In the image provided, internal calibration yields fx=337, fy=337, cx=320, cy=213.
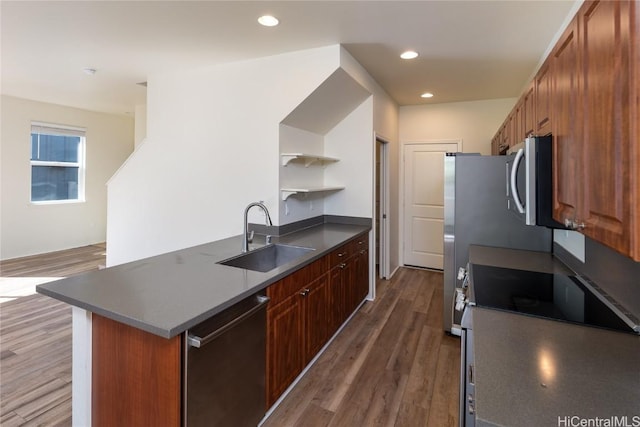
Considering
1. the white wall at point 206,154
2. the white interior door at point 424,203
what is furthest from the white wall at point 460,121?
the white wall at point 206,154

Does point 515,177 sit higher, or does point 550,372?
point 515,177

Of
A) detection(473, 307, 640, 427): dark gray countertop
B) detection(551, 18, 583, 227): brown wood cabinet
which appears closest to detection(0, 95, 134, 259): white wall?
detection(473, 307, 640, 427): dark gray countertop

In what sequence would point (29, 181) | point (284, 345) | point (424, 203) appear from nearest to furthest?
point (284, 345), point (424, 203), point (29, 181)

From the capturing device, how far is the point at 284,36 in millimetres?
2715

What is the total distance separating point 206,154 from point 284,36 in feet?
4.88

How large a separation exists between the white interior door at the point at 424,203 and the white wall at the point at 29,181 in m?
5.75

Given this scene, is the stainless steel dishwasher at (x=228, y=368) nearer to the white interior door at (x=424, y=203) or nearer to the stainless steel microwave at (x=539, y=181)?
the stainless steel microwave at (x=539, y=181)

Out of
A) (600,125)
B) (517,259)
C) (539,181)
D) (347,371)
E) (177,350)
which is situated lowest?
(347,371)

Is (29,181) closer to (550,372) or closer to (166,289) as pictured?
(166,289)

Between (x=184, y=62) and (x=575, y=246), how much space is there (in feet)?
12.0

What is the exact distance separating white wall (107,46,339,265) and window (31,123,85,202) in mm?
2623

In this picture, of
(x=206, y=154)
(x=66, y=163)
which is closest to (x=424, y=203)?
(x=206, y=154)

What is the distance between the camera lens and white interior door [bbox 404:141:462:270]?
5074 millimetres

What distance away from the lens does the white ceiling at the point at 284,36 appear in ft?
7.47
